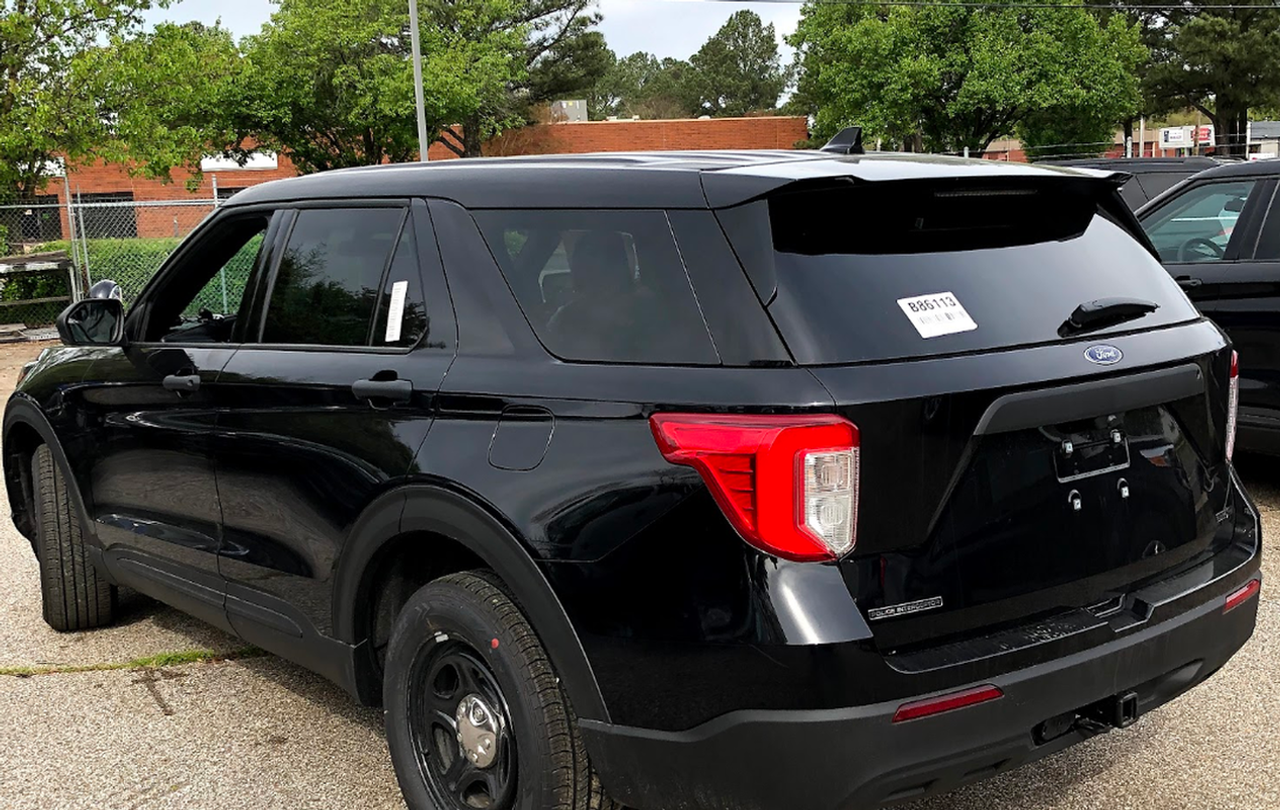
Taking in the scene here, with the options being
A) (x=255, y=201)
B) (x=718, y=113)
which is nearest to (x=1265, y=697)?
(x=255, y=201)

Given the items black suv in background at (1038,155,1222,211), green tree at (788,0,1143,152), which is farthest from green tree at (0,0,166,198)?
green tree at (788,0,1143,152)

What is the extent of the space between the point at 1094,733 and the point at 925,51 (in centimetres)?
4841

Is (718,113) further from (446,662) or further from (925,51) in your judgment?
(446,662)

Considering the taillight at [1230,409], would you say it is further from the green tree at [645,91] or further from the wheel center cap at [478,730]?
the green tree at [645,91]

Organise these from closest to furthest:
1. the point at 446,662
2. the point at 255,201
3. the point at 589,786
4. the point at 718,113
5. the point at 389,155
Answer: the point at 589,786 < the point at 446,662 < the point at 255,201 < the point at 389,155 < the point at 718,113

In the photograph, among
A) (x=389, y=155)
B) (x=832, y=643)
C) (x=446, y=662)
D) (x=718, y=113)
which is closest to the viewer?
(x=832, y=643)

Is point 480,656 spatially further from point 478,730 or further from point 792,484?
point 792,484

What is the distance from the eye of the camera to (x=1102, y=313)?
117 inches

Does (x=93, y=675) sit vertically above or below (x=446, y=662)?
below

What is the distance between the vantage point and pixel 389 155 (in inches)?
1753

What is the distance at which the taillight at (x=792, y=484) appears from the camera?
8.16ft

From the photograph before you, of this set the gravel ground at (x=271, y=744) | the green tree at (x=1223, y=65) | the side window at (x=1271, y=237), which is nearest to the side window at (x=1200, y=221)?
the side window at (x=1271, y=237)

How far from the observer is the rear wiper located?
2.93 m

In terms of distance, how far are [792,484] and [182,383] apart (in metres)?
2.40
